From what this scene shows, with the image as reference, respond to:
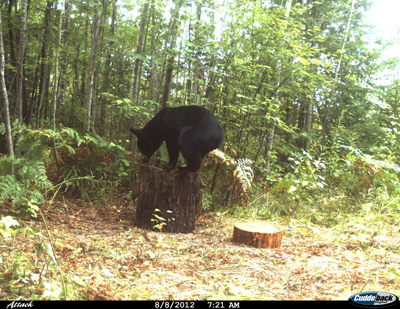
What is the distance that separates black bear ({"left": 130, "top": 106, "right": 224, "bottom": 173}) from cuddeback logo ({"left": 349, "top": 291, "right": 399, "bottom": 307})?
8.07 ft

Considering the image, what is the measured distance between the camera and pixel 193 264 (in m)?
3.15

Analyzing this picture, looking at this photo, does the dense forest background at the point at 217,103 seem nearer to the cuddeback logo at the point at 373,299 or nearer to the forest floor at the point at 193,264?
the forest floor at the point at 193,264

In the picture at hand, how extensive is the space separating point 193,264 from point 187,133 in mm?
1793

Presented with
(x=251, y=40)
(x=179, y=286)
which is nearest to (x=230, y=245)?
(x=179, y=286)

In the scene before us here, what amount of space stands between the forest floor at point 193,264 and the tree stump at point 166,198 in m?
0.23

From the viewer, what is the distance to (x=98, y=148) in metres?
5.62

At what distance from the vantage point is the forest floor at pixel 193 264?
7.83ft

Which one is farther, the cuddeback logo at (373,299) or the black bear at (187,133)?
the black bear at (187,133)

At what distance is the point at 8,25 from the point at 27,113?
1831mm

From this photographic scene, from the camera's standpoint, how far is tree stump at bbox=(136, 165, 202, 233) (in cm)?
442

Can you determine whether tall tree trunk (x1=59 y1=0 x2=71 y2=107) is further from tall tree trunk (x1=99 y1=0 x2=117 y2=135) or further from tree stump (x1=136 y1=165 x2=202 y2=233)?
tree stump (x1=136 y1=165 x2=202 y2=233)
